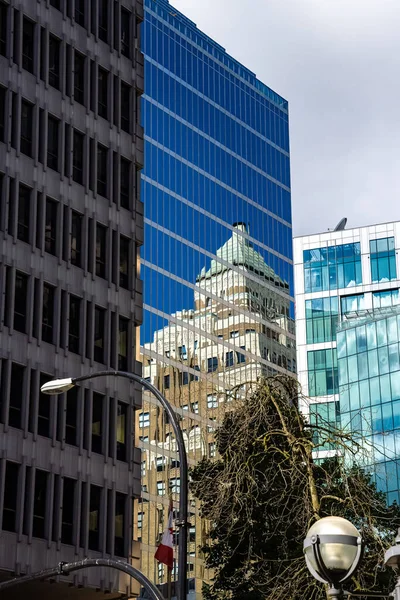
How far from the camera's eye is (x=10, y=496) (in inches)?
1682

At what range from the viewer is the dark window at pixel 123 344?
4997 cm

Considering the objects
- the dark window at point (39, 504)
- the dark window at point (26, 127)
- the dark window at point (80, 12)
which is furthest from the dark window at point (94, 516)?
the dark window at point (80, 12)

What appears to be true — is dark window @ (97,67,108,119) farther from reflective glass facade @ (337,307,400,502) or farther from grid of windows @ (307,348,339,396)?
grid of windows @ (307,348,339,396)

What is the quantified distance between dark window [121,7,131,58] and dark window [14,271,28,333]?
13.6 meters

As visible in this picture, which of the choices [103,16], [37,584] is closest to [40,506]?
[37,584]

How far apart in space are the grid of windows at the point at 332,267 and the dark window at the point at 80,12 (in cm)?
6813

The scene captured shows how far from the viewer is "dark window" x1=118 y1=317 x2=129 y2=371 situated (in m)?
50.0

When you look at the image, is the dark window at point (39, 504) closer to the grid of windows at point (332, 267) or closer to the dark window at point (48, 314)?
the dark window at point (48, 314)

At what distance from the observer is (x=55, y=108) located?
49.2 meters

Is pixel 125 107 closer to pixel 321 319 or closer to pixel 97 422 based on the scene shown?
pixel 97 422

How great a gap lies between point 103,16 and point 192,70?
145 feet

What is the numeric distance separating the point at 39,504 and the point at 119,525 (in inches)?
193

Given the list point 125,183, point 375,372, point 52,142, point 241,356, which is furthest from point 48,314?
point 375,372

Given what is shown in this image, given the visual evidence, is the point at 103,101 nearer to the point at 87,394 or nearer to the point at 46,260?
the point at 46,260
